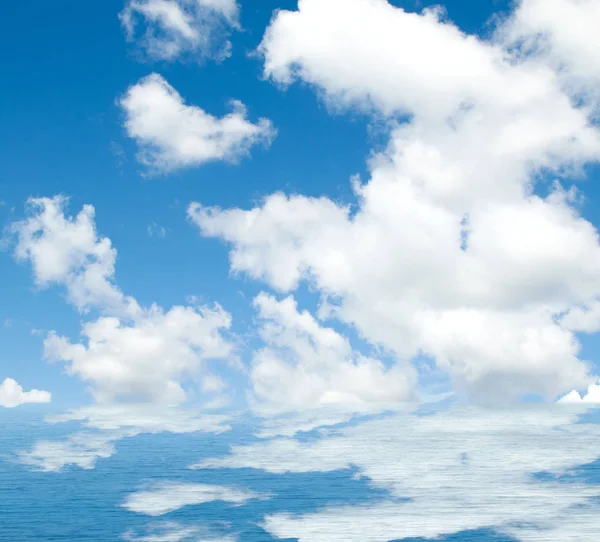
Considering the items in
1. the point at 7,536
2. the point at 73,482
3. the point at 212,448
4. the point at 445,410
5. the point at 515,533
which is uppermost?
the point at 445,410

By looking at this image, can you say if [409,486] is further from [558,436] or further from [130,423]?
[130,423]

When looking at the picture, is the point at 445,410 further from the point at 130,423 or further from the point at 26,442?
the point at 26,442

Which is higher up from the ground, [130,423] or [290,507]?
[130,423]

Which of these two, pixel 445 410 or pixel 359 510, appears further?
pixel 445 410

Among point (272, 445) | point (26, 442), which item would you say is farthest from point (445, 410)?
point (26, 442)

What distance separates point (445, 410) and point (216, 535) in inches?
5007

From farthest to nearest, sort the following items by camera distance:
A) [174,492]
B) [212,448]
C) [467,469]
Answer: [212,448] < [467,469] < [174,492]

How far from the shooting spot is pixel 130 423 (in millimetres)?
178875

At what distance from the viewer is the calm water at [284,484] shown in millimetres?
90250

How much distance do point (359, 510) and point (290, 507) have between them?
461 inches

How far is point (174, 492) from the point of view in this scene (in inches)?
4178

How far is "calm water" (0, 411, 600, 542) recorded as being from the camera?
9025 centimetres

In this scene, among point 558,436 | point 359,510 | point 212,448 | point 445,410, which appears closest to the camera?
point 359,510

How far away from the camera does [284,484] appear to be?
11169 cm
